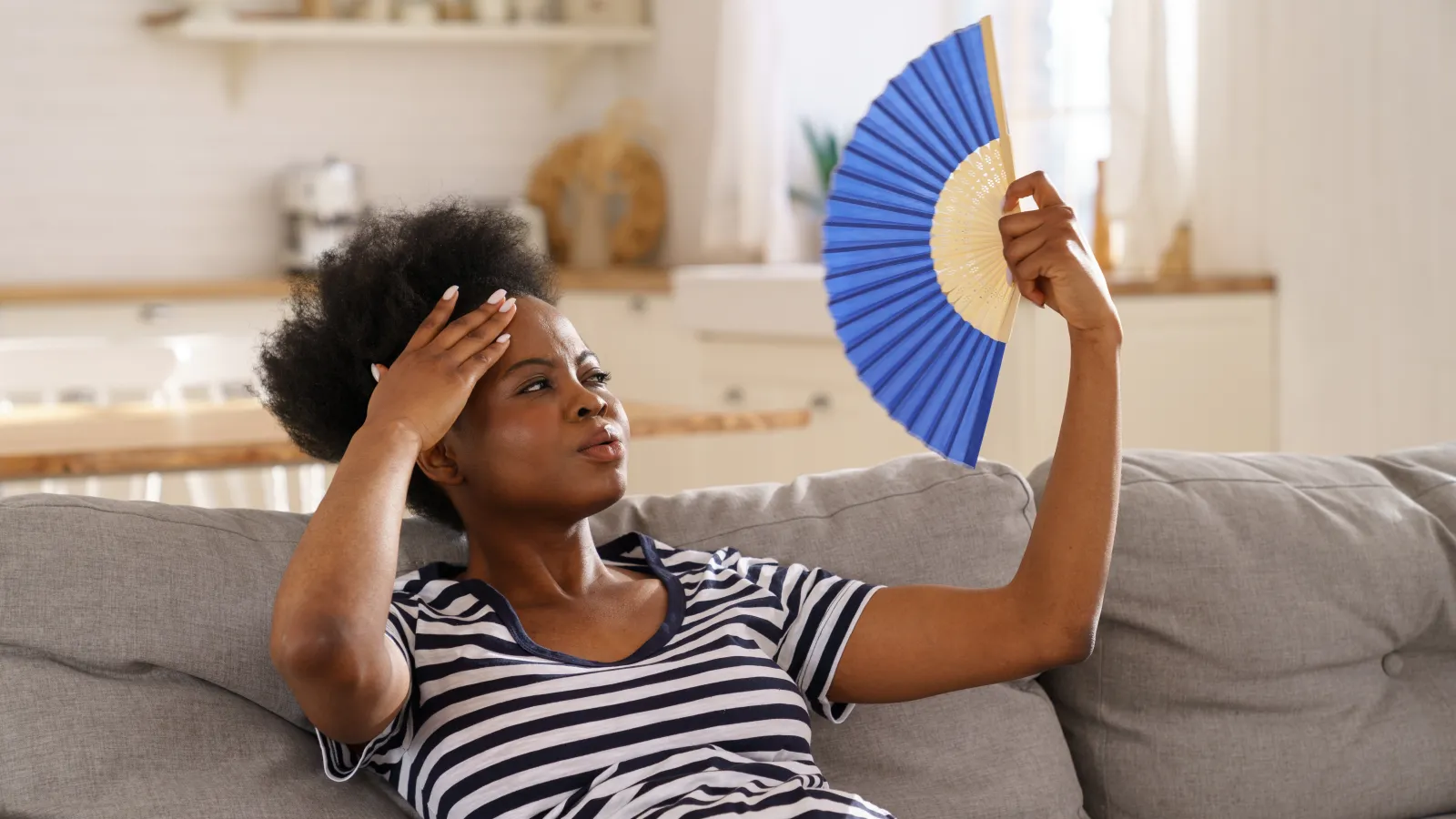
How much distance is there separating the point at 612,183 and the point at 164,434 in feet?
9.09

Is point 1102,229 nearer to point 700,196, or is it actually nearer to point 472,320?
point 700,196

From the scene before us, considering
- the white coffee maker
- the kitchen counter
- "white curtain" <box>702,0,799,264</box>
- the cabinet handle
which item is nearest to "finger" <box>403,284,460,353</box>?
the kitchen counter

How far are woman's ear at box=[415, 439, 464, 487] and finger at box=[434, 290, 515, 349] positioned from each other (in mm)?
106

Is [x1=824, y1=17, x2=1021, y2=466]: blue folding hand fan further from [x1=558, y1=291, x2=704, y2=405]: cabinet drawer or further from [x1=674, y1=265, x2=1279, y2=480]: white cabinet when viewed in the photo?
[x1=558, y1=291, x2=704, y2=405]: cabinet drawer

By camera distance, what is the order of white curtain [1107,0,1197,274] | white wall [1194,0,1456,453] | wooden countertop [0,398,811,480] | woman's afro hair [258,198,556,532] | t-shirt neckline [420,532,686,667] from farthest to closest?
white curtain [1107,0,1197,274]
white wall [1194,0,1456,453]
wooden countertop [0,398,811,480]
woman's afro hair [258,198,556,532]
t-shirt neckline [420,532,686,667]

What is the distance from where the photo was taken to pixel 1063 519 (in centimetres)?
126

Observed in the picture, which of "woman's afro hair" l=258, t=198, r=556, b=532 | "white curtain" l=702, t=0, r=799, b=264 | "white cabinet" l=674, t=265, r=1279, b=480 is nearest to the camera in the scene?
"woman's afro hair" l=258, t=198, r=556, b=532

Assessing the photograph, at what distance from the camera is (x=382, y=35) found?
488cm

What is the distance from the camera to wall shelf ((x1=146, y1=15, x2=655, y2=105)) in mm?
4711

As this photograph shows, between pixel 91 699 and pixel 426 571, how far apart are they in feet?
0.98

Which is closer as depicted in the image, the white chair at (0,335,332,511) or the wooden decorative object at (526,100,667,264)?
the white chair at (0,335,332,511)

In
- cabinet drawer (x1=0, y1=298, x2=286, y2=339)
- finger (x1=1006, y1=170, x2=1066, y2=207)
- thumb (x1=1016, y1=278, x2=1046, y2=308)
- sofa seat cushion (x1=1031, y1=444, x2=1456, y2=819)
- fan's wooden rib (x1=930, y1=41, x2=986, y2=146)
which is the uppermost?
fan's wooden rib (x1=930, y1=41, x2=986, y2=146)

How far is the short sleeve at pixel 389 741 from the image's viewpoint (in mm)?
1209

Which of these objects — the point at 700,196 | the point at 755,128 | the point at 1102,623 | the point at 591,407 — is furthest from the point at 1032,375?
the point at 700,196
